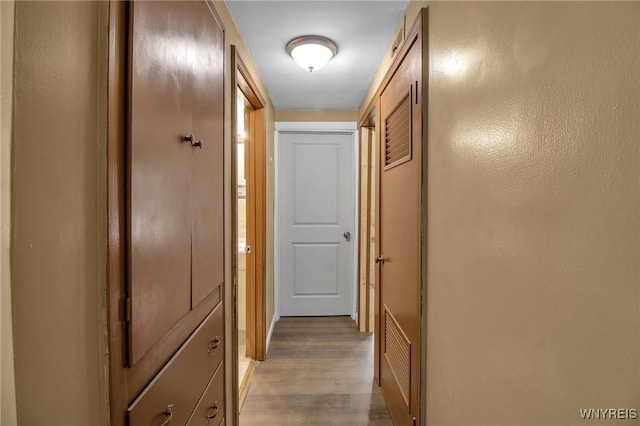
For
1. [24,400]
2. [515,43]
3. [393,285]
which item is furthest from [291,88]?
[24,400]

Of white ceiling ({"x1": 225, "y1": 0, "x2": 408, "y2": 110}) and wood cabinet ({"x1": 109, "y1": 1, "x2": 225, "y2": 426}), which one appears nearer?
wood cabinet ({"x1": 109, "y1": 1, "x2": 225, "y2": 426})

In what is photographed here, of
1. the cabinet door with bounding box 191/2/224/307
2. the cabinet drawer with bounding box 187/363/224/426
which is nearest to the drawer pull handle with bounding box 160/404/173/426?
the cabinet drawer with bounding box 187/363/224/426

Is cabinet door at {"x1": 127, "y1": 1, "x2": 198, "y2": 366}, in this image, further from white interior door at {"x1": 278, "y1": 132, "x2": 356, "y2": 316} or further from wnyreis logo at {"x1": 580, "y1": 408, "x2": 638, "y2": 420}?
white interior door at {"x1": 278, "y1": 132, "x2": 356, "y2": 316}

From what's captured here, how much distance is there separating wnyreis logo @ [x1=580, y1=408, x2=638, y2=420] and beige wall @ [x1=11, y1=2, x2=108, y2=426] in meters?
0.93

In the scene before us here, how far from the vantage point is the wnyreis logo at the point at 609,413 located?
1.54ft

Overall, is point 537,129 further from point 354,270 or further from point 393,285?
point 354,270

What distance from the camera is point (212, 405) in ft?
4.16

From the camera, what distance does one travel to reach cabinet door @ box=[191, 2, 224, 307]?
108cm

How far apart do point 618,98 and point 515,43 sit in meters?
0.32

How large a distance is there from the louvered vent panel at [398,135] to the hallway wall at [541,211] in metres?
0.44

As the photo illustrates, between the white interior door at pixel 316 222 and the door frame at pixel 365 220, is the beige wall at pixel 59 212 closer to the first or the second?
the door frame at pixel 365 220

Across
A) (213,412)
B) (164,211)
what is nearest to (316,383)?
(213,412)

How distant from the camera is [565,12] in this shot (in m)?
0.58

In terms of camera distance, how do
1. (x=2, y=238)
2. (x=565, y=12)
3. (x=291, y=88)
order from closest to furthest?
1. (x=2, y=238)
2. (x=565, y=12)
3. (x=291, y=88)
